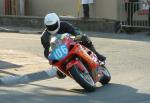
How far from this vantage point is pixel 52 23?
33.1 feet

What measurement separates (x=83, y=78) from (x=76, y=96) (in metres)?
0.35

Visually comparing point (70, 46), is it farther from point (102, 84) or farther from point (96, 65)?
point (102, 84)

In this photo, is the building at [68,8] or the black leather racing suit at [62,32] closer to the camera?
the black leather racing suit at [62,32]

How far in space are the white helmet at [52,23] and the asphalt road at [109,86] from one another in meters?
1.12

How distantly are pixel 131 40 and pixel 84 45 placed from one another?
27.1 feet

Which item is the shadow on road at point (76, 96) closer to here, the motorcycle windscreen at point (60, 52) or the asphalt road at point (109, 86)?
the asphalt road at point (109, 86)

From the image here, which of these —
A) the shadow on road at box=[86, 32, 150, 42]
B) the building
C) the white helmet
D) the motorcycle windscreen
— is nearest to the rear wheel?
the motorcycle windscreen

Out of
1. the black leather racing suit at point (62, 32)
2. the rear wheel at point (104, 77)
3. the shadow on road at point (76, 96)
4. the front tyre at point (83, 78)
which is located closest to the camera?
the shadow on road at point (76, 96)

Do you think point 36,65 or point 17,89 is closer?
point 17,89

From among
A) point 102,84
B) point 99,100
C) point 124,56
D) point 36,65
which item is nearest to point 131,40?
point 124,56

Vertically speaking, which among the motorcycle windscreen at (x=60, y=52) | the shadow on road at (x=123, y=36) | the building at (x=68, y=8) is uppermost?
the building at (x=68, y=8)

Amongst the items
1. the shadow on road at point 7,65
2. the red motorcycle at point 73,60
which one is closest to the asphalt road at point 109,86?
the red motorcycle at point 73,60

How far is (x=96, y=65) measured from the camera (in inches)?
400

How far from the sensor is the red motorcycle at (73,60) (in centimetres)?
977
